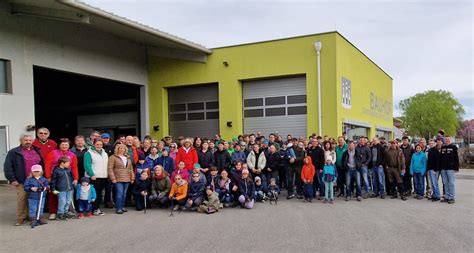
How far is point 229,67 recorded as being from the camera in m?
17.6

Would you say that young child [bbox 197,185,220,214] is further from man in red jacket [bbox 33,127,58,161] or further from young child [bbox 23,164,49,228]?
man in red jacket [bbox 33,127,58,161]

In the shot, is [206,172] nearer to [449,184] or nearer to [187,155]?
[187,155]

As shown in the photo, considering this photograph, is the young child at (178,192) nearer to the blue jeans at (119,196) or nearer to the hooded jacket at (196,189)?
the hooded jacket at (196,189)

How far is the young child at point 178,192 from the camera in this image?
8727mm

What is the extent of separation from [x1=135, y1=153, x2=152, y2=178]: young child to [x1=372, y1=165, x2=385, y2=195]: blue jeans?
5.85 metres

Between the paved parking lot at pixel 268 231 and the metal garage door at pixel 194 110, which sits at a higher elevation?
the metal garage door at pixel 194 110

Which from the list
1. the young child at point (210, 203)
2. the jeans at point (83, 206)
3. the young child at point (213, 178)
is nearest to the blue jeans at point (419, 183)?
the young child at point (213, 178)

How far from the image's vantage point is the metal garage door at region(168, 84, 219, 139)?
60.7 feet

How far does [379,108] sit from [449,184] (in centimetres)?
1690

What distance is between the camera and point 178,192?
345 inches

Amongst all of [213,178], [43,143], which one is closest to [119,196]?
[43,143]

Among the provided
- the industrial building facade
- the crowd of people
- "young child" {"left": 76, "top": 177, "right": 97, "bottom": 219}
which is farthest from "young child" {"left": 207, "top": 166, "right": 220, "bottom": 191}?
the industrial building facade

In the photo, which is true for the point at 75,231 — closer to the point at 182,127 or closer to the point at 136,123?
the point at 182,127

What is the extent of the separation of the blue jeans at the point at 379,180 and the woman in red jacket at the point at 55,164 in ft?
24.1
